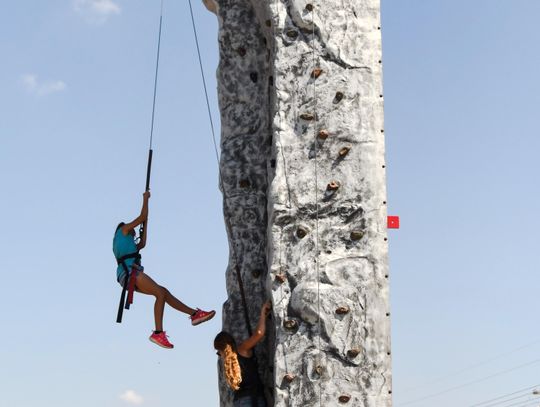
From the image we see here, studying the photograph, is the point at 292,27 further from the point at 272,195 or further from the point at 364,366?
the point at 364,366

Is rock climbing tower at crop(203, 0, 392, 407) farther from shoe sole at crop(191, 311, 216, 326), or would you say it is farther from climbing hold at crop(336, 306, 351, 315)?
shoe sole at crop(191, 311, 216, 326)

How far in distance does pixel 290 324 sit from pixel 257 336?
0.35 m

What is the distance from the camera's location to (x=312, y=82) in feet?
32.5

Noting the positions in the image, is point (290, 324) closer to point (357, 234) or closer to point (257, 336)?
point (257, 336)

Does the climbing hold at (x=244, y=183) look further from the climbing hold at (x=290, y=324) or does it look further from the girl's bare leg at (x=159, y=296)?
the climbing hold at (x=290, y=324)

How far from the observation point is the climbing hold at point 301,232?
9.62 meters

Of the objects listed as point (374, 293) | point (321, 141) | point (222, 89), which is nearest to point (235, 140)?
point (222, 89)

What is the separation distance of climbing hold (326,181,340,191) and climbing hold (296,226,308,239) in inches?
16.6

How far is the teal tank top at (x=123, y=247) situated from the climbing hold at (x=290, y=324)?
71.9 inches

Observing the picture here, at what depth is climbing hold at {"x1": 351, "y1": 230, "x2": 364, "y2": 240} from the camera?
31.4 ft

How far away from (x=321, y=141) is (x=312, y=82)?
22.0 inches

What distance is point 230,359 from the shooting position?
31.7 ft
